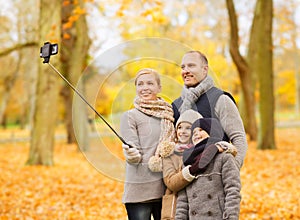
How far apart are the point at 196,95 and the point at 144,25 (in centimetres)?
2374

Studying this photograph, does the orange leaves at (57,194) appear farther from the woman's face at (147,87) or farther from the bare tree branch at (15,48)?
the bare tree branch at (15,48)

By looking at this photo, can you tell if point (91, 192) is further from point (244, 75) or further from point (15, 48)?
point (244, 75)

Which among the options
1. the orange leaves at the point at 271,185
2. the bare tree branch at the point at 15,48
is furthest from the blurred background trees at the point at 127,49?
the orange leaves at the point at 271,185

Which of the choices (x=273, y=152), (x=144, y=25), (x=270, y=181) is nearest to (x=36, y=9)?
(x=144, y=25)

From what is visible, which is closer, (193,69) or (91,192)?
(193,69)

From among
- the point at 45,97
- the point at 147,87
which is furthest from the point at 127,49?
the point at 45,97

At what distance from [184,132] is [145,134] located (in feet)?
0.91

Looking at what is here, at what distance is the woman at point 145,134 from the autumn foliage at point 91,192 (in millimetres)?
501

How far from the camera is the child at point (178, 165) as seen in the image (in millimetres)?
2963

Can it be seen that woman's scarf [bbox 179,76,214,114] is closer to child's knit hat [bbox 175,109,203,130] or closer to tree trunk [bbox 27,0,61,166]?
child's knit hat [bbox 175,109,203,130]

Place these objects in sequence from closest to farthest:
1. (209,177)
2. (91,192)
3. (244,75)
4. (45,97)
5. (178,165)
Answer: (209,177) < (178,165) < (91,192) < (45,97) < (244,75)

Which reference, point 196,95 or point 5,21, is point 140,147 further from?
point 5,21

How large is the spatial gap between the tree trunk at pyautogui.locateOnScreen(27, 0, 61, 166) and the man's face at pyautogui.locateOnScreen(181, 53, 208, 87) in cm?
973

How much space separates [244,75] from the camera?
17344mm
